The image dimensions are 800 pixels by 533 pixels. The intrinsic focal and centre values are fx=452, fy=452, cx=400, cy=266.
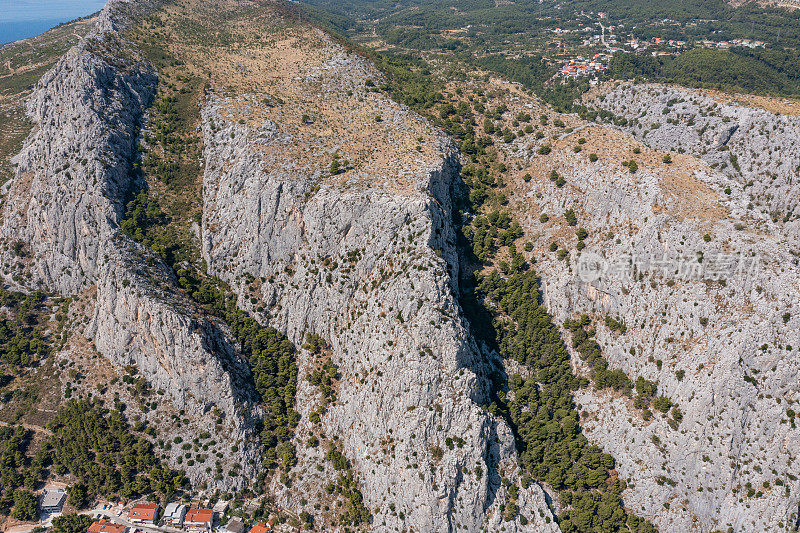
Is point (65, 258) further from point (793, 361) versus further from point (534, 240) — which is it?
point (793, 361)

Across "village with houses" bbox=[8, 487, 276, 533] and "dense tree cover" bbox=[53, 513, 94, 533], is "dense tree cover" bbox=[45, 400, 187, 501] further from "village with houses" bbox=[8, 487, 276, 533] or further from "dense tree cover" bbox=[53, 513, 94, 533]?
"dense tree cover" bbox=[53, 513, 94, 533]

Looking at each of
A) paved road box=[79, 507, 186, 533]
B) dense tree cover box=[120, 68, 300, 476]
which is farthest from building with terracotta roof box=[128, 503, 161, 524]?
dense tree cover box=[120, 68, 300, 476]

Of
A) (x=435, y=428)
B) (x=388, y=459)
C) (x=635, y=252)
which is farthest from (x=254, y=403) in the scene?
(x=635, y=252)

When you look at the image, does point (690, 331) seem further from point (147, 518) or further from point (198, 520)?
point (147, 518)

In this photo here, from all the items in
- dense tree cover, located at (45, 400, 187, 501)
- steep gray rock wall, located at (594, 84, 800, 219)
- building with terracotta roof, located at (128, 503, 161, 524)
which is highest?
steep gray rock wall, located at (594, 84, 800, 219)

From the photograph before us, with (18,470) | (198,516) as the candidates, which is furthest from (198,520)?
(18,470)

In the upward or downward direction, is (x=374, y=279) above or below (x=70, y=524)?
above

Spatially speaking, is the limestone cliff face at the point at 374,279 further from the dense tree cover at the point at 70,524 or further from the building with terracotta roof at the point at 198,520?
the dense tree cover at the point at 70,524

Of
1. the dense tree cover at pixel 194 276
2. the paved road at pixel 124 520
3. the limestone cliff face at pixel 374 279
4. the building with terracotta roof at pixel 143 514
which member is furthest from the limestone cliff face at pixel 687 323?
the building with terracotta roof at pixel 143 514
